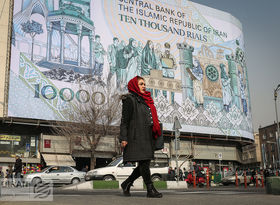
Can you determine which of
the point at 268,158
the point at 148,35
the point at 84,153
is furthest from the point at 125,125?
the point at 268,158

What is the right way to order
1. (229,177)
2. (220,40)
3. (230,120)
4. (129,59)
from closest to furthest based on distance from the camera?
(229,177), (129,59), (230,120), (220,40)

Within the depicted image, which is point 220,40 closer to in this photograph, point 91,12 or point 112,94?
point 91,12

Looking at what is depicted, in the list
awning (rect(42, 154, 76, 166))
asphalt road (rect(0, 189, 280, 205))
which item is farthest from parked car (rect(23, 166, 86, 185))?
asphalt road (rect(0, 189, 280, 205))

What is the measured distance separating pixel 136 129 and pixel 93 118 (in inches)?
926

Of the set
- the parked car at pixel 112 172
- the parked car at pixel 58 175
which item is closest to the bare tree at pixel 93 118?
the parked car at pixel 58 175

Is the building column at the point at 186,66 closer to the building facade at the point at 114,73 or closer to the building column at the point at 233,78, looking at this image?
the building facade at the point at 114,73

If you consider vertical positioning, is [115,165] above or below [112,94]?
below

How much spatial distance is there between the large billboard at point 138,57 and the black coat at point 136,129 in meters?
25.6

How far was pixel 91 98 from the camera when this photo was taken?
3005 centimetres

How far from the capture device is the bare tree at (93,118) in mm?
28641

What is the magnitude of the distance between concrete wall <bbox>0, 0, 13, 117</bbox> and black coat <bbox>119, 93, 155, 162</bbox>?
27.0 meters

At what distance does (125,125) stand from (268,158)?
274 ft

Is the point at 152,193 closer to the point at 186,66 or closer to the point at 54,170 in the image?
the point at 54,170

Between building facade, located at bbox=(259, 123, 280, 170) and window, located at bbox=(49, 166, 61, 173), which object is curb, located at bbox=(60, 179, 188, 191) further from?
building facade, located at bbox=(259, 123, 280, 170)
